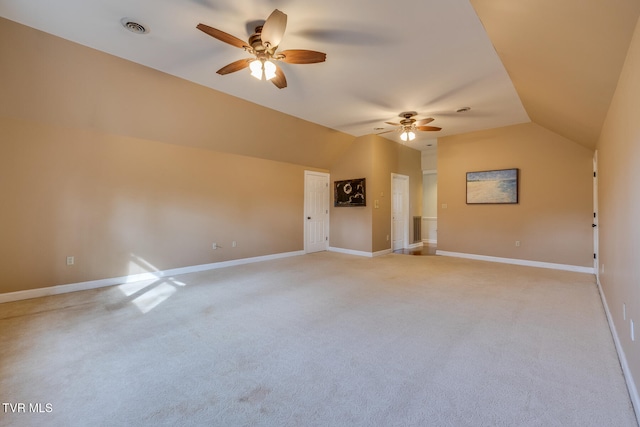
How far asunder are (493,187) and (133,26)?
645 centimetres

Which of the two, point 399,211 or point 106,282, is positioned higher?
point 399,211

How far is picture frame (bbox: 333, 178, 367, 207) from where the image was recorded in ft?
21.8

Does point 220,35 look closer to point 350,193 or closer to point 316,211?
point 350,193

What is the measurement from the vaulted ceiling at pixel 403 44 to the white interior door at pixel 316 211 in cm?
307

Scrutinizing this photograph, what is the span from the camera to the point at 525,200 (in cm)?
547

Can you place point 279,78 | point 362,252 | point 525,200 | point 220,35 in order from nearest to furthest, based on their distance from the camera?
point 220,35 < point 279,78 < point 525,200 < point 362,252

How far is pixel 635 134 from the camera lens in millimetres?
1731

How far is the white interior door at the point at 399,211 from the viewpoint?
7402 mm

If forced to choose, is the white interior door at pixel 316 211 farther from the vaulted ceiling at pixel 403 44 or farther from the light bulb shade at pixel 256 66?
the light bulb shade at pixel 256 66

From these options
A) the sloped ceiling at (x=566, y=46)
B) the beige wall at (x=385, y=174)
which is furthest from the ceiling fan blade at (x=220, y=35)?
the beige wall at (x=385, y=174)

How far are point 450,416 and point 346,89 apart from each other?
3804mm

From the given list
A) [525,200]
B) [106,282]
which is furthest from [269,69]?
[525,200]

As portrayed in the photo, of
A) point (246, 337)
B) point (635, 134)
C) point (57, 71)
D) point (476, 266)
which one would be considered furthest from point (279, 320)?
point (476, 266)

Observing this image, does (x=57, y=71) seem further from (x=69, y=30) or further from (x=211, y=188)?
(x=211, y=188)
